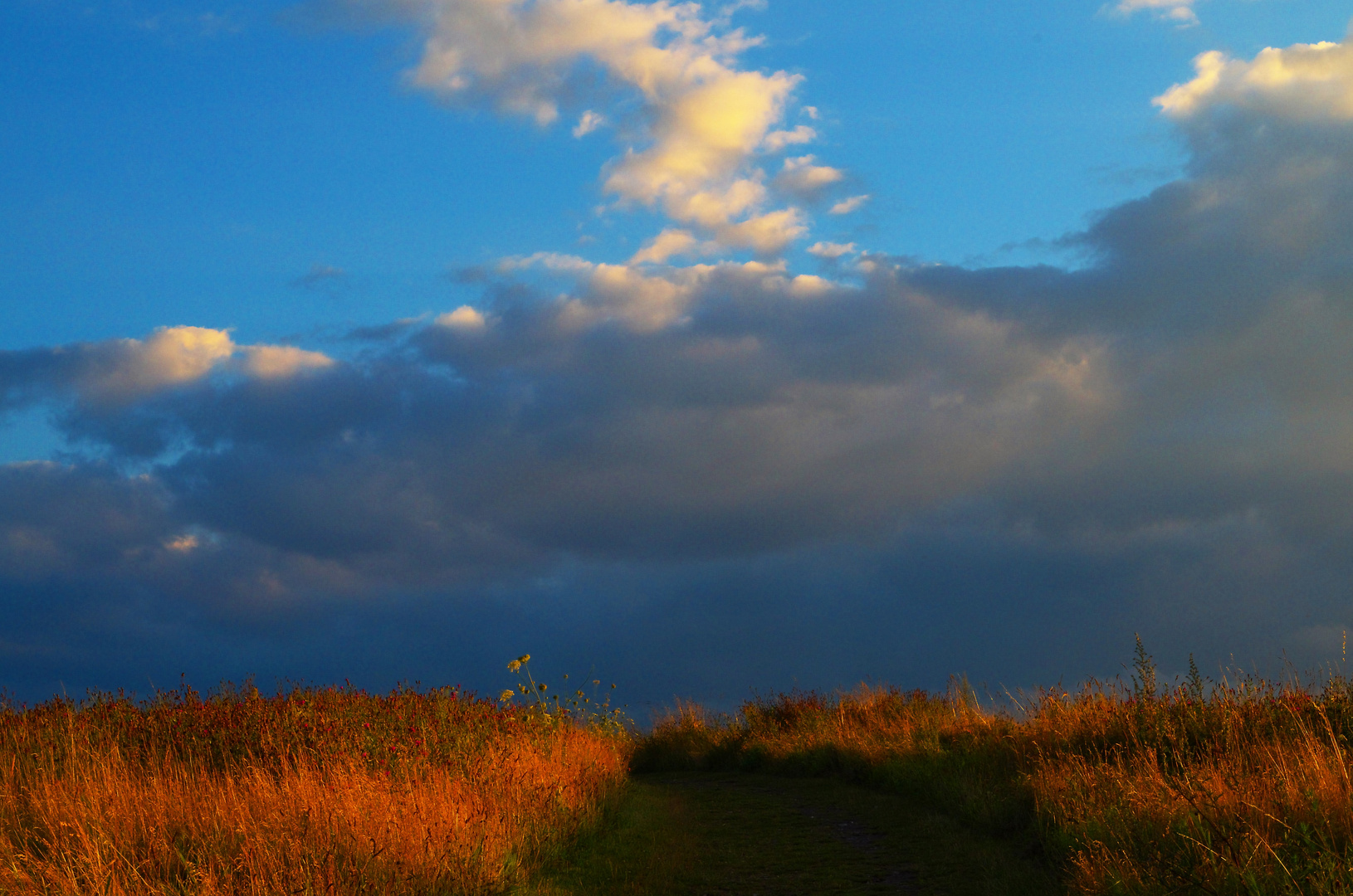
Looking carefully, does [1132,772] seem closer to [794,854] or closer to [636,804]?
[794,854]

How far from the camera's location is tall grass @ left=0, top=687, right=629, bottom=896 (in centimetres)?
689

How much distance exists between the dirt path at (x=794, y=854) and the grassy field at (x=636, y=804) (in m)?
0.05

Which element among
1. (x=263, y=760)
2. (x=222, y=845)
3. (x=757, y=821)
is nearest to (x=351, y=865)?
(x=222, y=845)

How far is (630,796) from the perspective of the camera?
1344cm

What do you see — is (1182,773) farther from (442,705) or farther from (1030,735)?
(442,705)

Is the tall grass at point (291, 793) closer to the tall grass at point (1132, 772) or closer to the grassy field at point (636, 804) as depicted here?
the grassy field at point (636, 804)

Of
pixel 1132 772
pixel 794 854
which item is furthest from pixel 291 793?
pixel 1132 772

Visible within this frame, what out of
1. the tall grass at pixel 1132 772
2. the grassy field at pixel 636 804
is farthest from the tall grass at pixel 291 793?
the tall grass at pixel 1132 772

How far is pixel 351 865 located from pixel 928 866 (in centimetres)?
561

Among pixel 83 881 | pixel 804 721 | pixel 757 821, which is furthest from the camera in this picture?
pixel 804 721

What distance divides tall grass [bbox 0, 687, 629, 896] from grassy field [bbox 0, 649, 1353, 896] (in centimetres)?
4

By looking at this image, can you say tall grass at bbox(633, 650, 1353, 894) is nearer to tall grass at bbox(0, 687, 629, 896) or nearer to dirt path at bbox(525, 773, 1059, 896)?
dirt path at bbox(525, 773, 1059, 896)

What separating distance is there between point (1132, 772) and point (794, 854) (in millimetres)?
3837

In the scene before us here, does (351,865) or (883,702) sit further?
(883,702)
